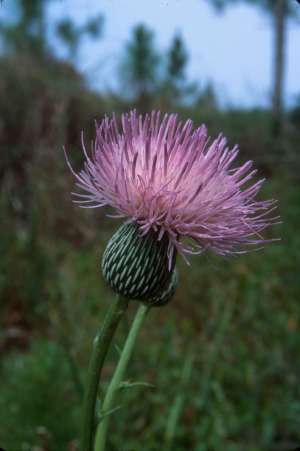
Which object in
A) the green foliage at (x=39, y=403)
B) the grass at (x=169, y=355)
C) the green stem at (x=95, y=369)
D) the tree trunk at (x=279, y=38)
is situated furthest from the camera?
the grass at (x=169, y=355)

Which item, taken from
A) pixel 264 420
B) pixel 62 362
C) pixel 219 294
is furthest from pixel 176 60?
pixel 219 294

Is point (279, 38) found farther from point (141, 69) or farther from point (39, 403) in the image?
point (39, 403)

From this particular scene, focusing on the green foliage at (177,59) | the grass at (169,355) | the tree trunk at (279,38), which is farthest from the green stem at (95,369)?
the grass at (169,355)

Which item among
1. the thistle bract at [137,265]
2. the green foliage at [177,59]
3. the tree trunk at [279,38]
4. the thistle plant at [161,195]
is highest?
the tree trunk at [279,38]

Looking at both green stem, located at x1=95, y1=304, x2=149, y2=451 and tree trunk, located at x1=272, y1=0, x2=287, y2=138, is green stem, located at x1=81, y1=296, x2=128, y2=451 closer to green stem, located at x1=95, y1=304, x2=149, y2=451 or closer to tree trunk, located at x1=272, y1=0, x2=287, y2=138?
green stem, located at x1=95, y1=304, x2=149, y2=451

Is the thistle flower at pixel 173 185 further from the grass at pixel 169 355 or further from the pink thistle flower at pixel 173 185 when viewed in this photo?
the grass at pixel 169 355

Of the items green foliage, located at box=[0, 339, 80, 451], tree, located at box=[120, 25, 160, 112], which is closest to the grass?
green foliage, located at box=[0, 339, 80, 451]

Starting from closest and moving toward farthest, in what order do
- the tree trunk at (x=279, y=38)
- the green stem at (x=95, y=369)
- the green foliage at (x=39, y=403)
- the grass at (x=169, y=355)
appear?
the green stem at (x=95, y=369), the tree trunk at (x=279, y=38), the green foliage at (x=39, y=403), the grass at (x=169, y=355)
